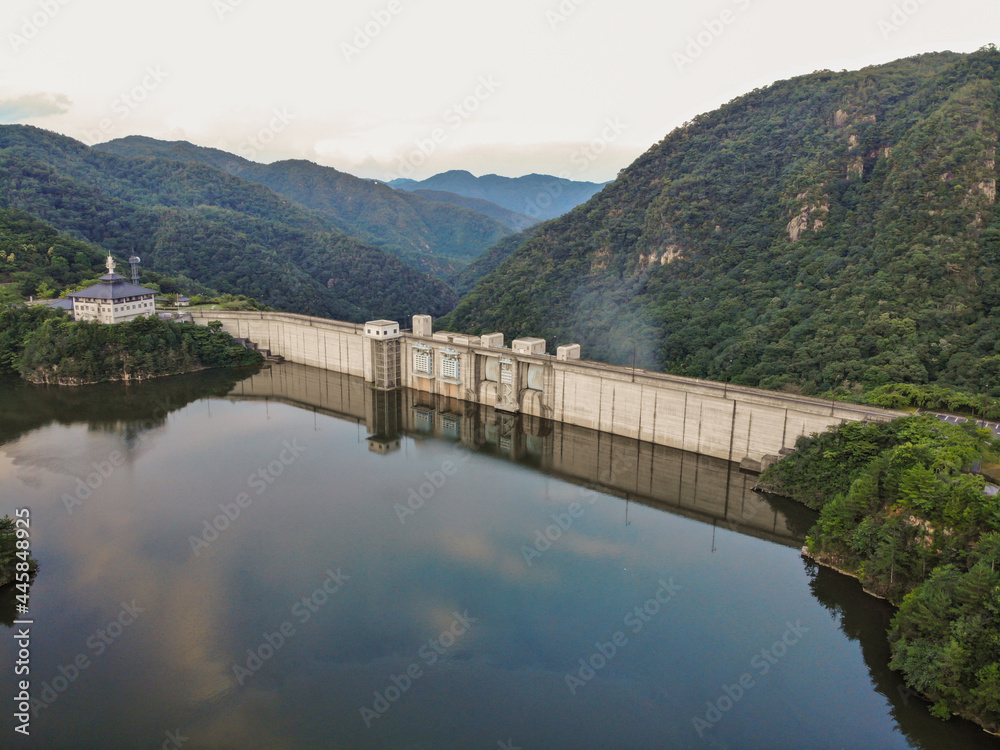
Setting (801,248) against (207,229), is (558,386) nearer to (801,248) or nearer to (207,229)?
(801,248)

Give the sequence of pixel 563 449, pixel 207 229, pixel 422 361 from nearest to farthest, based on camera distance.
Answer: pixel 563 449 < pixel 422 361 < pixel 207 229

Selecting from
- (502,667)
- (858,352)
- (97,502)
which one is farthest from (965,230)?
(97,502)

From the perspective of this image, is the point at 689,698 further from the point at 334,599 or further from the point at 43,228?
the point at 43,228

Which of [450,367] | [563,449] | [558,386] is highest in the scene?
[450,367]

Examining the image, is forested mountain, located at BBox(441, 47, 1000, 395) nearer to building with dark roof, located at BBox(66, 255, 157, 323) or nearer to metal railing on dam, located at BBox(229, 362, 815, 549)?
metal railing on dam, located at BBox(229, 362, 815, 549)

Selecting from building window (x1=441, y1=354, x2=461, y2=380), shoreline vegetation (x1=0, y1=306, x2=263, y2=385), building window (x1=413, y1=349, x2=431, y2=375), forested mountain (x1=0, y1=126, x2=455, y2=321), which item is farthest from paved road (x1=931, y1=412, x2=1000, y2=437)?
forested mountain (x1=0, y1=126, x2=455, y2=321)

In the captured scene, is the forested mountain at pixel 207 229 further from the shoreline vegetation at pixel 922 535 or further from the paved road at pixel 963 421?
the paved road at pixel 963 421

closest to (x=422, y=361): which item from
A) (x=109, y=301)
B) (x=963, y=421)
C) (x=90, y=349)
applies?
(x=90, y=349)
